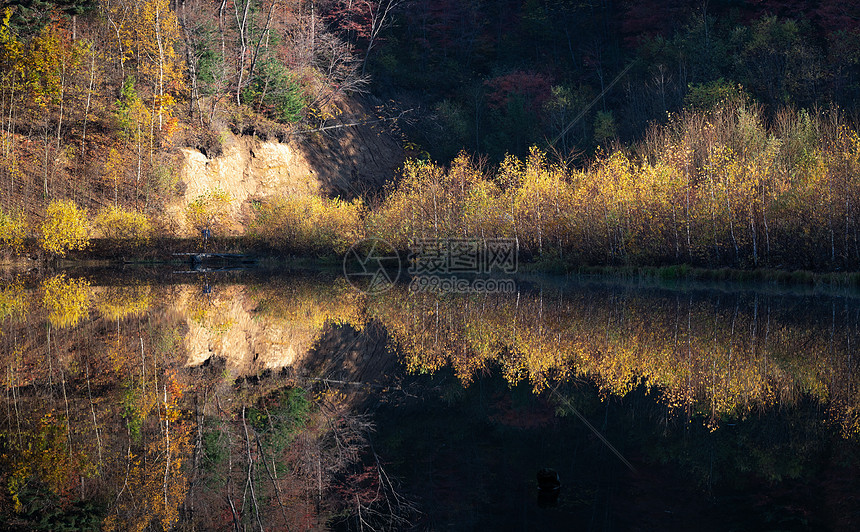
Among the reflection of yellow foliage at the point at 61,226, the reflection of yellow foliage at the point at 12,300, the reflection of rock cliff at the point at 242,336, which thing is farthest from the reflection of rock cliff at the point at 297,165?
the reflection of rock cliff at the point at 242,336

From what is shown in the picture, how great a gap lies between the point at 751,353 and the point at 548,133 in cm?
3056

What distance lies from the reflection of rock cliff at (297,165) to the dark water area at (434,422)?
64.7 ft

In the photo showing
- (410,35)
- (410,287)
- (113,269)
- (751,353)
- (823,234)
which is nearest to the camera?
(751,353)

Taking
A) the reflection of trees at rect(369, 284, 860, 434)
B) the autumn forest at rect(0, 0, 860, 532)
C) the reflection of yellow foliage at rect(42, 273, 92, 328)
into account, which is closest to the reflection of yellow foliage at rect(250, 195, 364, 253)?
the autumn forest at rect(0, 0, 860, 532)

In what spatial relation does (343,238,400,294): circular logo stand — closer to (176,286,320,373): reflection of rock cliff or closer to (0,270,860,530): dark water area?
(176,286,320,373): reflection of rock cliff

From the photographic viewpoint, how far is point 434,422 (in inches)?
251

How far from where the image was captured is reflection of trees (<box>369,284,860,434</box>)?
23.1 ft

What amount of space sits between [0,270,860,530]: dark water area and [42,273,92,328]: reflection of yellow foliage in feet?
0.72

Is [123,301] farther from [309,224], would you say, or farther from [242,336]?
[309,224]

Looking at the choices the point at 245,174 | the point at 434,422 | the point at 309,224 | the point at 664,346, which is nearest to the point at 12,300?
the point at 434,422

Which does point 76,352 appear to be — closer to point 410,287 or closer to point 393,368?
point 393,368

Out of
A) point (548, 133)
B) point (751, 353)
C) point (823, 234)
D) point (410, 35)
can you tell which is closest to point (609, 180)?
point (823, 234)

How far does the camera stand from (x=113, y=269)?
25875 mm

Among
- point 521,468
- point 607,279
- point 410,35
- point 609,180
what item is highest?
point 410,35
